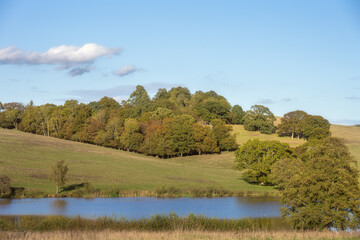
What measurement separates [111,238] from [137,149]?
86.7 meters

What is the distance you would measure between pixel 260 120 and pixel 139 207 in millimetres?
92102

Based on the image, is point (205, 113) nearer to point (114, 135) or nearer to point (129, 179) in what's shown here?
point (114, 135)

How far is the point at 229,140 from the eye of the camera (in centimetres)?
10694

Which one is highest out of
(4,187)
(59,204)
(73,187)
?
(4,187)


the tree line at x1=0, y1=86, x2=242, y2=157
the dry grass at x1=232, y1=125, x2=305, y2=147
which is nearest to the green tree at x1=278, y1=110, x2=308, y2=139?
the dry grass at x1=232, y1=125, x2=305, y2=147

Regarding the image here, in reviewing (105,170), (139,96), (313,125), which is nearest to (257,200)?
(105,170)

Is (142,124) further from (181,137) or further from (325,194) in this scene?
(325,194)

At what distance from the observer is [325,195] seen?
30859 mm

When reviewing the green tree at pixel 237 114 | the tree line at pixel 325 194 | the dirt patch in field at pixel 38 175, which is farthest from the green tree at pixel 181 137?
the tree line at pixel 325 194

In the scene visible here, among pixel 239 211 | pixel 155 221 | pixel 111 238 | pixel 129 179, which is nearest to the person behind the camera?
pixel 111 238

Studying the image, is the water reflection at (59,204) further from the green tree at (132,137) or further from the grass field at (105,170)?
the green tree at (132,137)

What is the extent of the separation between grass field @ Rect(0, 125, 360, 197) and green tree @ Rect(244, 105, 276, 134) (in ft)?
99.0

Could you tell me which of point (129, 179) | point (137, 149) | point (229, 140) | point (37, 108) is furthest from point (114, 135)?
point (129, 179)

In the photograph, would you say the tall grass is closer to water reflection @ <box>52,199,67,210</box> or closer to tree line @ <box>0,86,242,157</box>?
water reflection @ <box>52,199,67,210</box>
